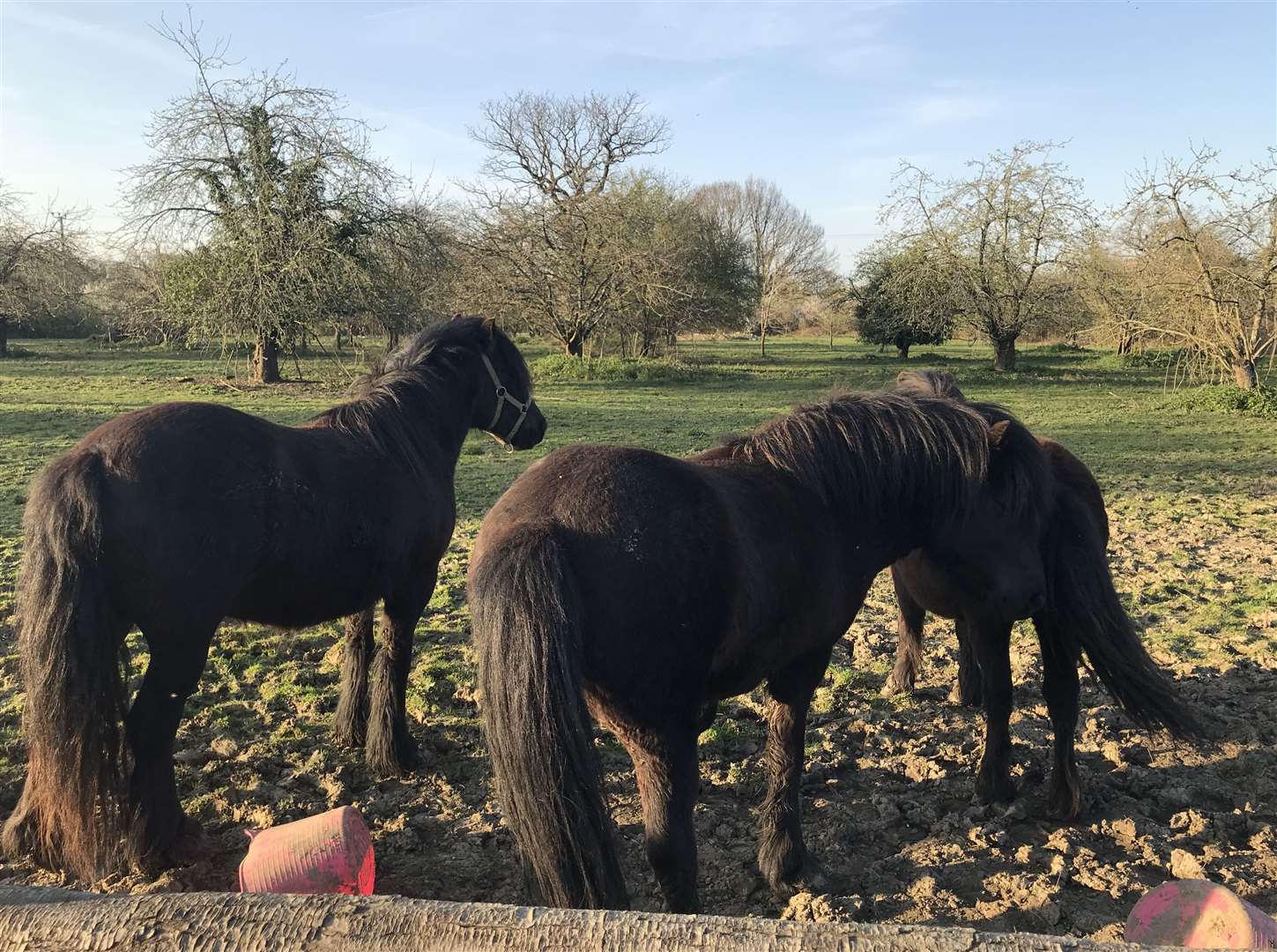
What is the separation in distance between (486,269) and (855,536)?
24.0m

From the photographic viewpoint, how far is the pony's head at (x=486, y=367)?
4.15 metres

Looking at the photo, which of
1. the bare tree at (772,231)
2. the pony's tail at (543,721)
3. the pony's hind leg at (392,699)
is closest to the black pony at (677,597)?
the pony's tail at (543,721)

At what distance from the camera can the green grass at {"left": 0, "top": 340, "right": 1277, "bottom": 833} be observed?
4289 millimetres

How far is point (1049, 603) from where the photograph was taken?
3.27 m

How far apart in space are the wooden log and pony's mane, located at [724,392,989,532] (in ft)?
4.84

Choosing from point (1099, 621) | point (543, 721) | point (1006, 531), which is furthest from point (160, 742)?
point (1099, 621)

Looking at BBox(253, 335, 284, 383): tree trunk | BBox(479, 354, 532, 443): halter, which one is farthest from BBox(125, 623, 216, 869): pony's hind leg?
BBox(253, 335, 284, 383): tree trunk

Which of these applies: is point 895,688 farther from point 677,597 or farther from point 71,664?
point 71,664

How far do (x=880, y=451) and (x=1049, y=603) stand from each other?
1187 mm

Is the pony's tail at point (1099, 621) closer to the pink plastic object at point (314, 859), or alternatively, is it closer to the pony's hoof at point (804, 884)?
the pony's hoof at point (804, 884)

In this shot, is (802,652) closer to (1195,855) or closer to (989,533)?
(989,533)

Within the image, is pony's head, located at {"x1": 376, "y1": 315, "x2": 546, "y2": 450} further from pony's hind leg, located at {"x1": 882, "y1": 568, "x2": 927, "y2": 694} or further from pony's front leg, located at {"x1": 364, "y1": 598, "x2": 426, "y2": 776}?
pony's hind leg, located at {"x1": 882, "y1": 568, "x2": 927, "y2": 694}

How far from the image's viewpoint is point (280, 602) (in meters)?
3.16

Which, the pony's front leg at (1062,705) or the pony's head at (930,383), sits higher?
the pony's head at (930,383)
